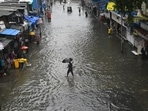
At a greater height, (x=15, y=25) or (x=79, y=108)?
(x=15, y=25)

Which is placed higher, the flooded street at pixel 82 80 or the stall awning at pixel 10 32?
the stall awning at pixel 10 32

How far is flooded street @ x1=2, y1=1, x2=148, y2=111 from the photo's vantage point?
19.1 metres

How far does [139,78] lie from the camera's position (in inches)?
933

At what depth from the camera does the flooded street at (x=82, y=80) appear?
19.1 metres

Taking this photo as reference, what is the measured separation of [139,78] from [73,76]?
452cm

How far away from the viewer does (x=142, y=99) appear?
1950 centimetres

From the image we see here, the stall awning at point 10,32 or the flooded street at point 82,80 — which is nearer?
the flooded street at point 82,80

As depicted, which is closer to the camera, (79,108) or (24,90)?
(79,108)

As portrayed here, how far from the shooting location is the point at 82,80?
78.2 ft

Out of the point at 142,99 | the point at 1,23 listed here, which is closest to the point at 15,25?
the point at 1,23

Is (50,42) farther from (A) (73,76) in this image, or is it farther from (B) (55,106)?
(B) (55,106)

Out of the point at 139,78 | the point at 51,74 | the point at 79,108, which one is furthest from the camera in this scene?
the point at 51,74

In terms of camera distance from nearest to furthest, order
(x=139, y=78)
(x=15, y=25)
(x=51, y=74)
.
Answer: (x=139, y=78) → (x=51, y=74) → (x=15, y=25)

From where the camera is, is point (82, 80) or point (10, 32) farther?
point (10, 32)
